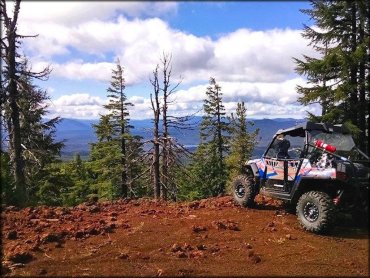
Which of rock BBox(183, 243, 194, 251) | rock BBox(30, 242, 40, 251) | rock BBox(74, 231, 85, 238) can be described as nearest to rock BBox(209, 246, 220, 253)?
rock BBox(183, 243, 194, 251)

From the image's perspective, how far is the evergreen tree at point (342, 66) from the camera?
16641 millimetres

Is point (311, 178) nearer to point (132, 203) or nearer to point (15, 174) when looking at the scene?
point (132, 203)

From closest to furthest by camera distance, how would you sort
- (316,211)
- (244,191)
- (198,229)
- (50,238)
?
(50,238) → (316,211) → (198,229) → (244,191)

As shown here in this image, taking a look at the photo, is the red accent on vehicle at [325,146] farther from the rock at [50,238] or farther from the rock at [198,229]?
the rock at [50,238]

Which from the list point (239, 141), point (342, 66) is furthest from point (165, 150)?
point (239, 141)

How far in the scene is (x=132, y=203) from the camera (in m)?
12.9

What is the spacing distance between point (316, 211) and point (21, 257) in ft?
20.1

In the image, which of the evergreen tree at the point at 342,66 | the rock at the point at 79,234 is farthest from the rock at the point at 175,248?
the evergreen tree at the point at 342,66

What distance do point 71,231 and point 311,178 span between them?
562 cm

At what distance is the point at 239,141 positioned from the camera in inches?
1598

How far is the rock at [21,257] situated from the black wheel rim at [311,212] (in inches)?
231

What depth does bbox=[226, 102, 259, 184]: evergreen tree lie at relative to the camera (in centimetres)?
4043

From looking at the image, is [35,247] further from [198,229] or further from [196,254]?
[198,229]

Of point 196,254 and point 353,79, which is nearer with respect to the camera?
point 196,254
